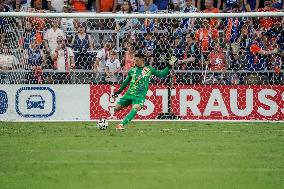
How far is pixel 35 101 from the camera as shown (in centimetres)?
2070

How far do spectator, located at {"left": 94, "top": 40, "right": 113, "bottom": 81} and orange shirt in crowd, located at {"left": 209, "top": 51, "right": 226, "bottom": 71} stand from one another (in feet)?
9.03

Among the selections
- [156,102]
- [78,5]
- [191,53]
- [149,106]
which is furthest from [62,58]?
[191,53]

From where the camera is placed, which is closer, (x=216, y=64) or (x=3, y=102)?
(x=3, y=102)

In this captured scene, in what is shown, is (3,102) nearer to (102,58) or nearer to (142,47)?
(102,58)

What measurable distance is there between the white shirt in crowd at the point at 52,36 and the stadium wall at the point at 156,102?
3.65ft

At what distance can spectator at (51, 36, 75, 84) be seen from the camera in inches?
817

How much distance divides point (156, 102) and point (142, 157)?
852cm

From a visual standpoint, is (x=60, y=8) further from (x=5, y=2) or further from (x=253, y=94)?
(x=253, y=94)

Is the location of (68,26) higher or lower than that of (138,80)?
higher

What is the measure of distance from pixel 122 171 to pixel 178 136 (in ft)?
17.8

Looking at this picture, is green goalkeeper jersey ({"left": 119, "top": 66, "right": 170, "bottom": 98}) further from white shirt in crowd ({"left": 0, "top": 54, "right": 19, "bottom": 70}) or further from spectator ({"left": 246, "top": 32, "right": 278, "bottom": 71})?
white shirt in crowd ({"left": 0, "top": 54, "right": 19, "bottom": 70})

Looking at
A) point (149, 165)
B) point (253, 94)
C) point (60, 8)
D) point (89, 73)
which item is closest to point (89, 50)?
point (89, 73)

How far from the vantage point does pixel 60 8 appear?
2339cm

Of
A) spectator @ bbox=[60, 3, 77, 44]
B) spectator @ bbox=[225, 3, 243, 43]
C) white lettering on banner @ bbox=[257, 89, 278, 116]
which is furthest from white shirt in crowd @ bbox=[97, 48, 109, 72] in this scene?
white lettering on banner @ bbox=[257, 89, 278, 116]
